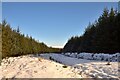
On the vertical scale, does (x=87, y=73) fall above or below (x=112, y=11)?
below

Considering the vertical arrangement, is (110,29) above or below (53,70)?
above

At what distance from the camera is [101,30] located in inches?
1925

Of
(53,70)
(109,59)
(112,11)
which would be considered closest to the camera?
(53,70)

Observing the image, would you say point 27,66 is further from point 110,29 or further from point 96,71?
point 110,29

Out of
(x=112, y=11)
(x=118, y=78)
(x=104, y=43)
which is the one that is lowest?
(x=118, y=78)

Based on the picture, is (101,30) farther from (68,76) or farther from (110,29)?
(68,76)

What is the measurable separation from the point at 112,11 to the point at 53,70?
4465cm

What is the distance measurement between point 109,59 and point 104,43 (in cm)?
1538

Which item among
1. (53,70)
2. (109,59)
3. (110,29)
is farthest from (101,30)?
(53,70)

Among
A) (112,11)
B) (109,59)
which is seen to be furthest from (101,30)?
(109,59)

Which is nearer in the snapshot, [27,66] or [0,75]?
[0,75]

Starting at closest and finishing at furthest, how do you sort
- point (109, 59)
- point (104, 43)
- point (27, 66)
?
1. point (27, 66)
2. point (109, 59)
3. point (104, 43)

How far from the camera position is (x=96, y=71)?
18531 millimetres

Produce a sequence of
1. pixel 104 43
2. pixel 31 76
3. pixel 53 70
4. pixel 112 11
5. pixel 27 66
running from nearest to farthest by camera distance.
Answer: pixel 31 76
pixel 53 70
pixel 27 66
pixel 104 43
pixel 112 11
